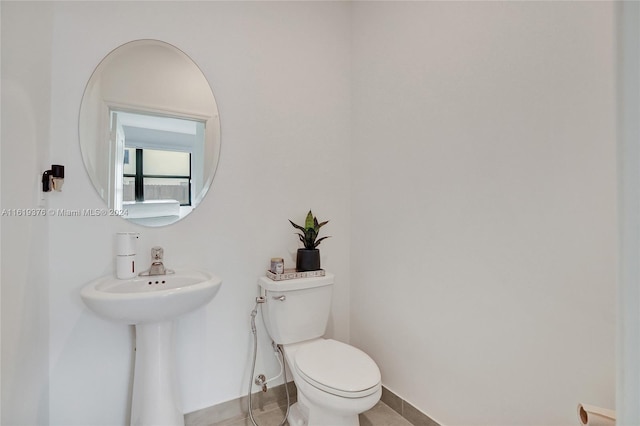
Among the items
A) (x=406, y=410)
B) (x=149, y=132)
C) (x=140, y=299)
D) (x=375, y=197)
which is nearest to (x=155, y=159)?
(x=149, y=132)

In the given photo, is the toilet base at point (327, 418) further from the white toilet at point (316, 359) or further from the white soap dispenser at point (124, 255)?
the white soap dispenser at point (124, 255)

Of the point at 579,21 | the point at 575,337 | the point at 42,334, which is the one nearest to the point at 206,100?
the point at 42,334

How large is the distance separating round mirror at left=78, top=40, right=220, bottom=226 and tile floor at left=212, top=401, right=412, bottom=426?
3.66ft

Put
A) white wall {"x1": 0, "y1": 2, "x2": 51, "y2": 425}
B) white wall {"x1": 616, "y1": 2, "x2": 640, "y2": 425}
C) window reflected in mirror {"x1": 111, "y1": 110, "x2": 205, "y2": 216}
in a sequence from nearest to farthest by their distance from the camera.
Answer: white wall {"x1": 616, "y1": 2, "x2": 640, "y2": 425} < white wall {"x1": 0, "y1": 2, "x2": 51, "y2": 425} < window reflected in mirror {"x1": 111, "y1": 110, "x2": 205, "y2": 216}

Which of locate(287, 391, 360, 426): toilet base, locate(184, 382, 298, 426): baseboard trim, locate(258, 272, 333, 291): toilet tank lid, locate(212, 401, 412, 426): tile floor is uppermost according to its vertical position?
locate(258, 272, 333, 291): toilet tank lid

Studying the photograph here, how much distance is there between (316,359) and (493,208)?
1019mm

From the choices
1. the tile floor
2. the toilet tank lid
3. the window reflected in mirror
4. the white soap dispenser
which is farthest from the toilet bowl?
the window reflected in mirror

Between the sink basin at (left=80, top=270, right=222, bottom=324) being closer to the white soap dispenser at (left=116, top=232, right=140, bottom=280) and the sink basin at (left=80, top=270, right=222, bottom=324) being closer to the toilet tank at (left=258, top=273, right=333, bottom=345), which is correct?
the white soap dispenser at (left=116, top=232, right=140, bottom=280)

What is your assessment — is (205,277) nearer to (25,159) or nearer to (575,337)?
(25,159)

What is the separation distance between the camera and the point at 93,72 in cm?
135

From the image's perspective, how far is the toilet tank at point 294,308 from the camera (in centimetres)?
156

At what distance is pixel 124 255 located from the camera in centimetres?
133

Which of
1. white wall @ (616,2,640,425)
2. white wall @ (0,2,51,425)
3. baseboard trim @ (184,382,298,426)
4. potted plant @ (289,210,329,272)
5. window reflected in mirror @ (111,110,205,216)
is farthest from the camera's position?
potted plant @ (289,210,329,272)

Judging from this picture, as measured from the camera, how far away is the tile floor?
1.58m
